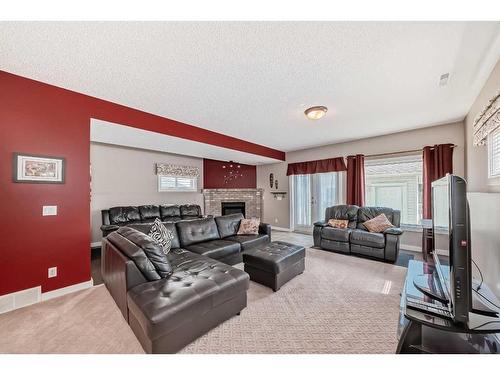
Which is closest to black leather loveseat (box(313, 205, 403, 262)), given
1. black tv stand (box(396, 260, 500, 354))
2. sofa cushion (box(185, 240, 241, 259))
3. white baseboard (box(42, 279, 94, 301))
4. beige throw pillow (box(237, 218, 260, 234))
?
beige throw pillow (box(237, 218, 260, 234))

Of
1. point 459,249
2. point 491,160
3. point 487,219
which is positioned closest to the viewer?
point 459,249

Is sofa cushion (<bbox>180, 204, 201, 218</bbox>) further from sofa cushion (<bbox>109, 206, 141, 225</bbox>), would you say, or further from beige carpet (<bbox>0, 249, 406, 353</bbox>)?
beige carpet (<bbox>0, 249, 406, 353</bbox>)

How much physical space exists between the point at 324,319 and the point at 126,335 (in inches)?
70.5

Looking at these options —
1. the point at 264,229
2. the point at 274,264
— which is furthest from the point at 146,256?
the point at 264,229

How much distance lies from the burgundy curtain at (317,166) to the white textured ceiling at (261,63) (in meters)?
2.04

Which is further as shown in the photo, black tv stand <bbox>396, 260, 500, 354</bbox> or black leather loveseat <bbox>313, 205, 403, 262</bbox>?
black leather loveseat <bbox>313, 205, 403, 262</bbox>

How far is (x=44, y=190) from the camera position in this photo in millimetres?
2320

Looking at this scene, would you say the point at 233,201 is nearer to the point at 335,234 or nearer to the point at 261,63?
the point at 335,234

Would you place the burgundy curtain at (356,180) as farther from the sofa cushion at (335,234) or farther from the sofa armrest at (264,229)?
the sofa armrest at (264,229)

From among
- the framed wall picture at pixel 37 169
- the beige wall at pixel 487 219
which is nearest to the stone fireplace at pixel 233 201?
the framed wall picture at pixel 37 169

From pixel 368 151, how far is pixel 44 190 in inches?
231

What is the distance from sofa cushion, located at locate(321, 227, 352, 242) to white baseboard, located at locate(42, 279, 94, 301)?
A: 159 inches

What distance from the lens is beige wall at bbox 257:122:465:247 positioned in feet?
12.2

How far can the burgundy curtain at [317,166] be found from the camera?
5.16 meters
